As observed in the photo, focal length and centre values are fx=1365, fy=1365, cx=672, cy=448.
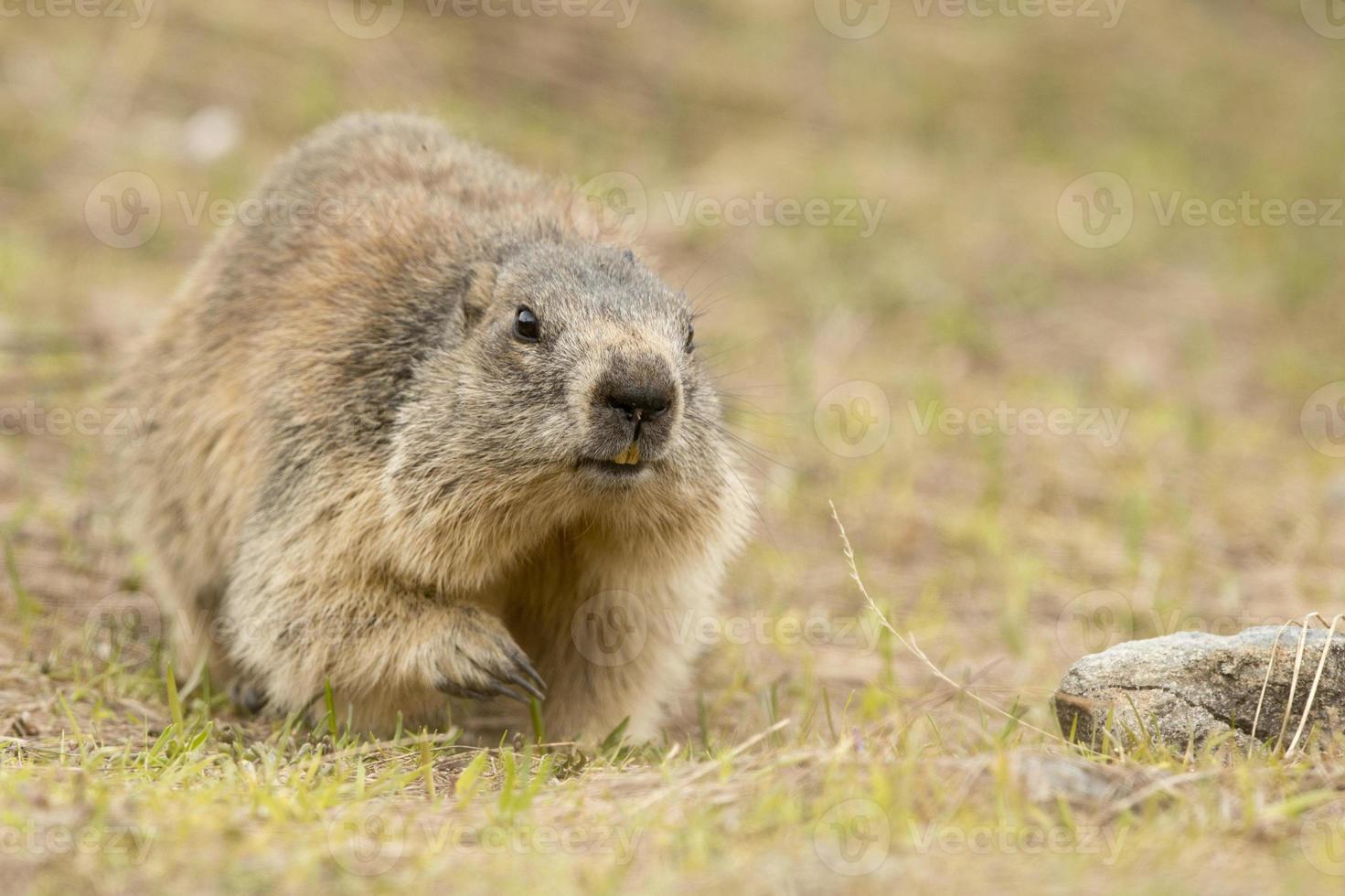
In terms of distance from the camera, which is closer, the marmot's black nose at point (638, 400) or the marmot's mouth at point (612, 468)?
the marmot's black nose at point (638, 400)

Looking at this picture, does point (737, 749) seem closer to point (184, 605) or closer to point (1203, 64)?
point (184, 605)


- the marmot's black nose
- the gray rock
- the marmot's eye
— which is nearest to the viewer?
the gray rock

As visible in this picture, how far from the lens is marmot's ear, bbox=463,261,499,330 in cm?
517

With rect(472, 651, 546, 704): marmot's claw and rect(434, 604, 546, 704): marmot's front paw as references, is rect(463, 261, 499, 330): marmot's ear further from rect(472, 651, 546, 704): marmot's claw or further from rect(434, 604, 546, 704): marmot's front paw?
rect(472, 651, 546, 704): marmot's claw

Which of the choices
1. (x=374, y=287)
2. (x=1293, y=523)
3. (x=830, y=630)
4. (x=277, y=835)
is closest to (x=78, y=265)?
(x=374, y=287)

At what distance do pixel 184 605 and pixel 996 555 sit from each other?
4.15m

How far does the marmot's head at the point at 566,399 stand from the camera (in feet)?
14.7

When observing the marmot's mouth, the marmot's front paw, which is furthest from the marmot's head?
the marmot's front paw

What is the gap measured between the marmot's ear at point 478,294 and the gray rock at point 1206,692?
251cm

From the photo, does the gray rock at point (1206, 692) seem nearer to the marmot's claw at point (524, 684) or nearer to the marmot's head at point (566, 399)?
the marmot's head at point (566, 399)

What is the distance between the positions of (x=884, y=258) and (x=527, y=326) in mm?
6819

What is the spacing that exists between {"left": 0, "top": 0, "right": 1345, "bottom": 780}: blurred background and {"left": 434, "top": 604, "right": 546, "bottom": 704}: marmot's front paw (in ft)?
3.82

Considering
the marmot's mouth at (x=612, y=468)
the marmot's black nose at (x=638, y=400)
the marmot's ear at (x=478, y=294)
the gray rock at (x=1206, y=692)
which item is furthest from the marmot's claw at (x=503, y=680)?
the gray rock at (x=1206, y=692)

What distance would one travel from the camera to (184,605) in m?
5.99
